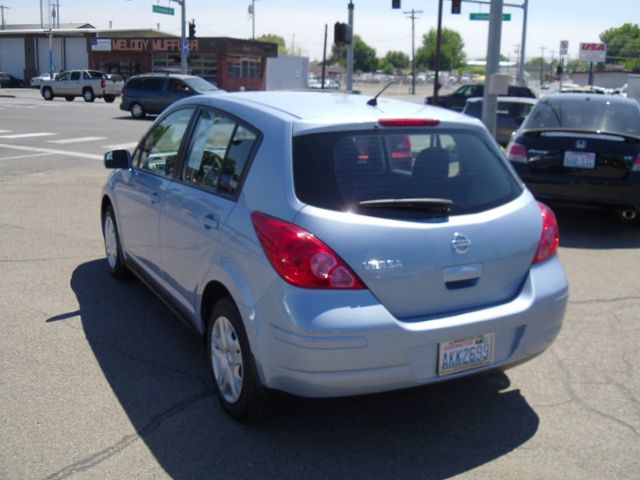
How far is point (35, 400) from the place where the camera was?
427 cm

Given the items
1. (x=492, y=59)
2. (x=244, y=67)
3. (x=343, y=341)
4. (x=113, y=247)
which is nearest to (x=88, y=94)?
(x=244, y=67)

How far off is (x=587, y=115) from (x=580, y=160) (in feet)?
3.27

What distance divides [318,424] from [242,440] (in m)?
0.44

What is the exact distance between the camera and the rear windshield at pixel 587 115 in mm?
8953

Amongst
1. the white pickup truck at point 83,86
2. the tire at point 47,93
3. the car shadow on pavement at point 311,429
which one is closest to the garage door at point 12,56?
the tire at point 47,93

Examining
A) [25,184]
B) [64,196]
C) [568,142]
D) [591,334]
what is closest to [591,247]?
[568,142]

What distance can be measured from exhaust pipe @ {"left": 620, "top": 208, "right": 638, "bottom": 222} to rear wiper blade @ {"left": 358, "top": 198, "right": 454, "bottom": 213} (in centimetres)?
553

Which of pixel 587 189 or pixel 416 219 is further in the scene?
Result: pixel 587 189

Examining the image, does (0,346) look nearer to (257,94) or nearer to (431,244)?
(257,94)

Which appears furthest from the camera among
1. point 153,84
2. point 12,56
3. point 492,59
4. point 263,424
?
point 12,56

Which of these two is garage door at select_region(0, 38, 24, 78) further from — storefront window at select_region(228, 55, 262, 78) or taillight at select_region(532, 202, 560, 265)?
taillight at select_region(532, 202, 560, 265)

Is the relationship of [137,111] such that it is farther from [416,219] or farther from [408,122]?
[416,219]

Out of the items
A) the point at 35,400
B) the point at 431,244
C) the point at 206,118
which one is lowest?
the point at 35,400

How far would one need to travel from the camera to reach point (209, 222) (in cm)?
423
